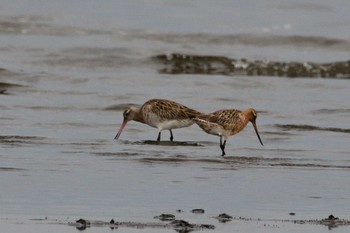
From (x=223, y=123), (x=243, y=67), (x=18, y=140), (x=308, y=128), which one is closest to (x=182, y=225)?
(x=223, y=123)

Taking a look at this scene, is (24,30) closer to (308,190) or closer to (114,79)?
(114,79)

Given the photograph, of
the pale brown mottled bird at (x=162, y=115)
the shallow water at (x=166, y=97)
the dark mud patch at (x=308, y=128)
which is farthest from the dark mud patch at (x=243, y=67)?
the pale brown mottled bird at (x=162, y=115)

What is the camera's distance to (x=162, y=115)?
1673 cm

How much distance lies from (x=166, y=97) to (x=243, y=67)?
6196mm

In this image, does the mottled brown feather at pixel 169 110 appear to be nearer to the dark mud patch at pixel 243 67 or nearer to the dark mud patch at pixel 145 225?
the dark mud patch at pixel 145 225

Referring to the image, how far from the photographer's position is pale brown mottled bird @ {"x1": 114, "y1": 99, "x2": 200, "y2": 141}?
1644cm

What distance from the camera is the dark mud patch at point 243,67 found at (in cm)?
2686

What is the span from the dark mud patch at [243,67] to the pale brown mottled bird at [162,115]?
912 centimetres

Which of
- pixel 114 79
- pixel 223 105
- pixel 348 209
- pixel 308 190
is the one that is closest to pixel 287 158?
Result: pixel 308 190

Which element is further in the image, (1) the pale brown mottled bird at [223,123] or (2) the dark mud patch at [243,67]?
(2) the dark mud patch at [243,67]

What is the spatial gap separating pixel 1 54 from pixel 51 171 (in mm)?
14094

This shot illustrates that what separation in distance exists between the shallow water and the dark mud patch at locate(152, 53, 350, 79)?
0.31m

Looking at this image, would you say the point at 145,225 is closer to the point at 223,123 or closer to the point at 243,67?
the point at 223,123

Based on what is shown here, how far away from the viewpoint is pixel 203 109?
2036 cm
